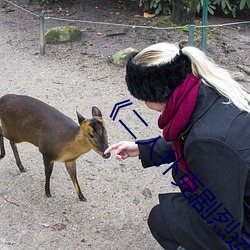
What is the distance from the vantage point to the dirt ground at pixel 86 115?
314 centimetres

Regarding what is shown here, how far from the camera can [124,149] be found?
104 inches

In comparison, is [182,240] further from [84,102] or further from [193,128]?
[84,102]

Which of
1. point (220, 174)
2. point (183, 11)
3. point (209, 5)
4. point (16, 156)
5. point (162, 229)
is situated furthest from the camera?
point (209, 5)

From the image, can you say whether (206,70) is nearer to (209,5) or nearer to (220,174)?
(220,174)

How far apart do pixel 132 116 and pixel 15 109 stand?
1.48 metres

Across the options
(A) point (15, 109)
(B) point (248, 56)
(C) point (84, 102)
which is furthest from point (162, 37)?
(A) point (15, 109)

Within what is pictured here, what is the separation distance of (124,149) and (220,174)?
0.81 metres

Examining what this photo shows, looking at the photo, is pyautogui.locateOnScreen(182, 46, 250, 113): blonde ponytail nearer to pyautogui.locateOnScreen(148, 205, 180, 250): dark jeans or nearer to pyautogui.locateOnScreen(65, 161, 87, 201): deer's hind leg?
pyautogui.locateOnScreen(148, 205, 180, 250): dark jeans

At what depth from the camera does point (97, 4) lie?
8.19 m

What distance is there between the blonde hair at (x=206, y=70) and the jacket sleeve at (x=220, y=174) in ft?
0.71

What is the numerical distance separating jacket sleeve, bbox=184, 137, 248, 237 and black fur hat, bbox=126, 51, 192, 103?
243 mm

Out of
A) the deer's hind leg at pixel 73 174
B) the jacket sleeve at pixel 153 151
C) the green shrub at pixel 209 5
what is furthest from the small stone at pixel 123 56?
the jacket sleeve at pixel 153 151

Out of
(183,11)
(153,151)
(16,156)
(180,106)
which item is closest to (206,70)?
(180,106)

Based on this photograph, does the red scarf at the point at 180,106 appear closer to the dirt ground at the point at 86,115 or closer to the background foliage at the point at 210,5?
the dirt ground at the point at 86,115
